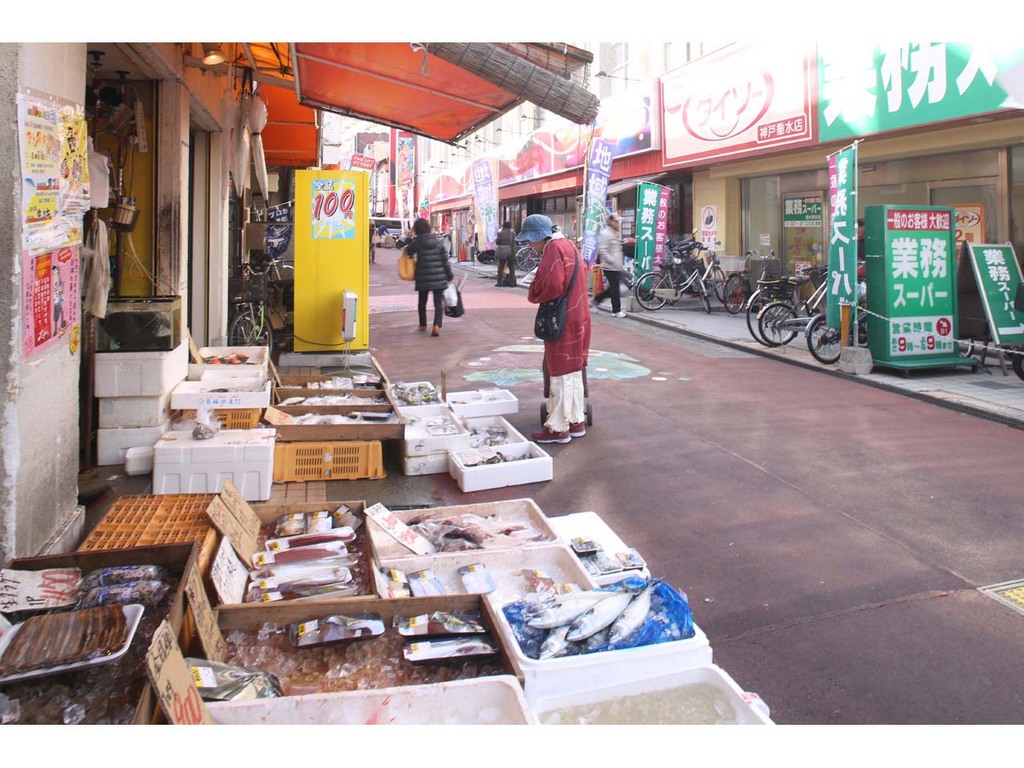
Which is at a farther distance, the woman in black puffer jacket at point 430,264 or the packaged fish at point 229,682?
the woman in black puffer jacket at point 430,264

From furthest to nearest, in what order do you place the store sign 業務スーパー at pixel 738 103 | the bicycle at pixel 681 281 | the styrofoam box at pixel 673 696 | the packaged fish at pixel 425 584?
the bicycle at pixel 681 281 < the store sign 業務スーパー at pixel 738 103 < the packaged fish at pixel 425 584 < the styrofoam box at pixel 673 696

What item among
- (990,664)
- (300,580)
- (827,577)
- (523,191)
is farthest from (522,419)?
(523,191)

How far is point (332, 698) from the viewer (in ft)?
7.72

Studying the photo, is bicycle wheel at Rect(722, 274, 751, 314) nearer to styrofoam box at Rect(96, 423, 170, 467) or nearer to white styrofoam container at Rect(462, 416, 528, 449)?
white styrofoam container at Rect(462, 416, 528, 449)

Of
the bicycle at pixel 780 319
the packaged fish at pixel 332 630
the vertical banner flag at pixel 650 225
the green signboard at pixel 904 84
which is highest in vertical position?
the green signboard at pixel 904 84

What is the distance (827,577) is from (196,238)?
7.22 meters

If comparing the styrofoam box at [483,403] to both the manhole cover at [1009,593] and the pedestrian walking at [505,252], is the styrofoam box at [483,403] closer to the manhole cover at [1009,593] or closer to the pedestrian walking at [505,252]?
the manhole cover at [1009,593]

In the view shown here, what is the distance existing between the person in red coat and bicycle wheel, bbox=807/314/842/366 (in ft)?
15.2

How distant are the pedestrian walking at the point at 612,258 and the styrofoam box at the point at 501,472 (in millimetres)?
10661

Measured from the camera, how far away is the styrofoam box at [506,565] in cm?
354

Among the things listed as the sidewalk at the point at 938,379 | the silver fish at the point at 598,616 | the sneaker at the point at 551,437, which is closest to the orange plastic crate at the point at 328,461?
the sneaker at the point at 551,437

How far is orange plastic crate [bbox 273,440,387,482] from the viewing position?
17.7 feet

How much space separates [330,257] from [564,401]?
4.15m

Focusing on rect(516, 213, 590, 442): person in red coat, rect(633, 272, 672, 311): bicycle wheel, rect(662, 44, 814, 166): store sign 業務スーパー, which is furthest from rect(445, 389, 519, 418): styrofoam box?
rect(633, 272, 672, 311): bicycle wheel
